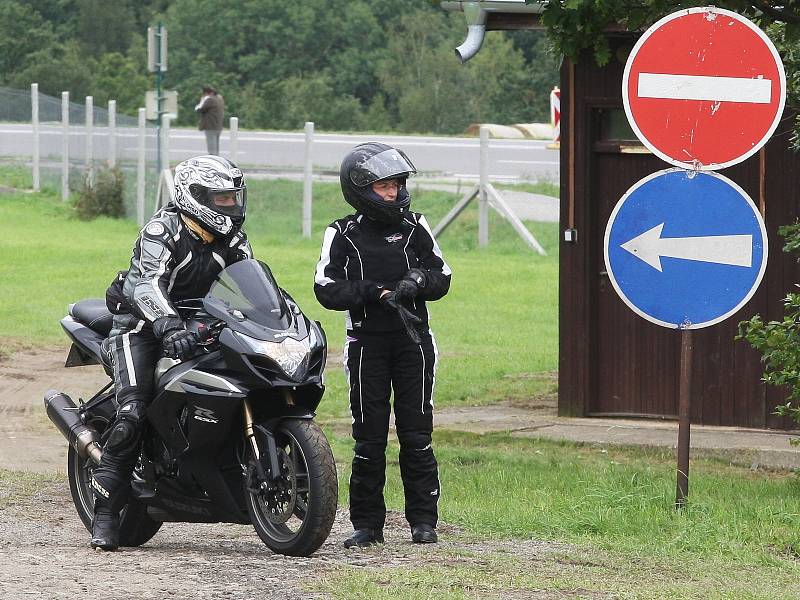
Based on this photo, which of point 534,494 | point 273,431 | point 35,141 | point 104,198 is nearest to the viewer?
point 273,431

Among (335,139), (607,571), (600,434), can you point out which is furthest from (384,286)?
(335,139)

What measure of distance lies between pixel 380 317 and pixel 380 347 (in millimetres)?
135

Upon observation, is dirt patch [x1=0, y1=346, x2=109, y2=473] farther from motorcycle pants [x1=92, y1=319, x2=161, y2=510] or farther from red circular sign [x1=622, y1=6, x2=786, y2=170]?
red circular sign [x1=622, y1=6, x2=786, y2=170]

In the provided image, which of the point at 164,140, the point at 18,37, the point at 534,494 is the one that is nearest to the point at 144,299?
the point at 534,494

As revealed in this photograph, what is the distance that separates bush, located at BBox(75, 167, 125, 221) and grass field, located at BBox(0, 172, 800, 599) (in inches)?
313

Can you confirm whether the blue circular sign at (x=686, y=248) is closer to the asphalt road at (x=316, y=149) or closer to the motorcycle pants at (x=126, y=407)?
the motorcycle pants at (x=126, y=407)

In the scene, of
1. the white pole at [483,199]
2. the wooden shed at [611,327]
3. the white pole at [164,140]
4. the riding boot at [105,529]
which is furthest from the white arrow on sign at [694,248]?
the white pole at [164,140]

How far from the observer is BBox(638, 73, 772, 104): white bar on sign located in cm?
771

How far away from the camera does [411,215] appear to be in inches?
310

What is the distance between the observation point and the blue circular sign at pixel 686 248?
777cm

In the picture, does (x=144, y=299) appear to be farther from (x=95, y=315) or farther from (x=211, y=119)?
(x=211, y=119)

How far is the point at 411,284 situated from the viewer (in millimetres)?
7523

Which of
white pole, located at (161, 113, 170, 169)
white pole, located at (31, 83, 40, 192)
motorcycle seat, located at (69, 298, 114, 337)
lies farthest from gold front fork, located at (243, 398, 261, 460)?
white pole, located at (31, 83, 40, 192)

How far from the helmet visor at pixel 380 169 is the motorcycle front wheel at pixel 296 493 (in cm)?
112
